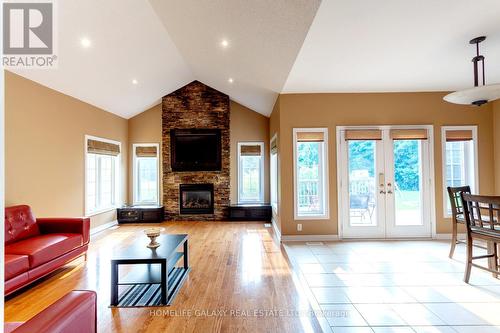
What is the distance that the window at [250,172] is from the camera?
770 centimetres

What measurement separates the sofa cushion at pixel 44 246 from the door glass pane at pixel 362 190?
463 cm

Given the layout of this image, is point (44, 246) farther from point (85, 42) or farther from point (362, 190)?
point (362, 190)

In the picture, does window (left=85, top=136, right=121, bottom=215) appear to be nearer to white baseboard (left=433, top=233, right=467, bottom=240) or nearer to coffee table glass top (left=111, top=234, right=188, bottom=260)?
coffee table glass top (left=111, top=234, right=188, bottom=260)

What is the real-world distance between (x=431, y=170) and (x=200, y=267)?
A: 459 centimetres

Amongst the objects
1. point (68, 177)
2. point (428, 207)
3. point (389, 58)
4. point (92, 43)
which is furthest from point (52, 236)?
point (428, 207)

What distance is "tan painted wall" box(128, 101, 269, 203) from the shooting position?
7719mm

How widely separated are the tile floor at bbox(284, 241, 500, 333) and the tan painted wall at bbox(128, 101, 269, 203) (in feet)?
11.9

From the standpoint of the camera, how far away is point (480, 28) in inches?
115

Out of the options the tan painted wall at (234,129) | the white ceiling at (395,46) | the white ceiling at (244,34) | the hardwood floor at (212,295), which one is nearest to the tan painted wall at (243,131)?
the tan painted wall at (234,129)

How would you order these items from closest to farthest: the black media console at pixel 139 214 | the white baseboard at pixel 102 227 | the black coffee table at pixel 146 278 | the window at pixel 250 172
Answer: the black coffee table at pixel 146 278, the white baseboard at pixel 102 227, the black media console at pixel 139 214, the window at pixel 250 172

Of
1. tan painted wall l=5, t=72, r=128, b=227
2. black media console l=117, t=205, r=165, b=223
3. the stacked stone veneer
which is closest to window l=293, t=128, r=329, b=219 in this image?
the stacked stone veneer

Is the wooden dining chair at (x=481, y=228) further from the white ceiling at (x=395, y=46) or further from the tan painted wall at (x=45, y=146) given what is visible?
the tan painted wall at (x=45, y=146)

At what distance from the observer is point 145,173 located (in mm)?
7828

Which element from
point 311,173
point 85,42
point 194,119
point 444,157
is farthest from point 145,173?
point 444,157
